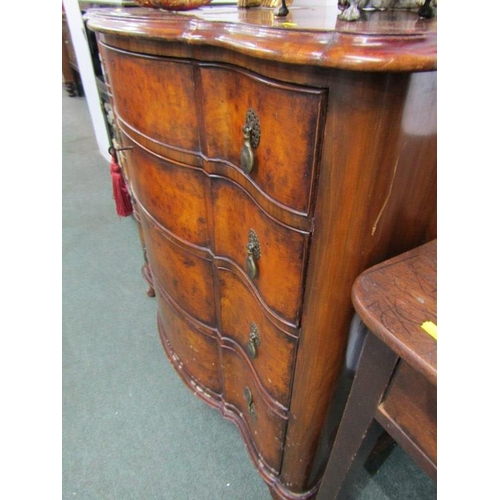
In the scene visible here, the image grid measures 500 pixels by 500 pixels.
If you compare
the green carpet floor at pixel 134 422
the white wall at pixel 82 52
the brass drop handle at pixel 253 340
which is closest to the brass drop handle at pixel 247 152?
the brass drop handle at pixel 253 340

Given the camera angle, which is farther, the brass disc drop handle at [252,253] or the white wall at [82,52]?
the white wall at [82,52]

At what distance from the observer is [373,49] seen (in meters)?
0.34

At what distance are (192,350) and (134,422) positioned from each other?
0.36m

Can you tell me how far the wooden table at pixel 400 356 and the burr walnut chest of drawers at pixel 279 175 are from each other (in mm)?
61

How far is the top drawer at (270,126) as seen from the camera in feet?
1.43

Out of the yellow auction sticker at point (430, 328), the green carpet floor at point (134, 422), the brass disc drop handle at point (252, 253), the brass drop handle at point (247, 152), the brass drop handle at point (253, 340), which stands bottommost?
the green carpet floor at point (134, 422)

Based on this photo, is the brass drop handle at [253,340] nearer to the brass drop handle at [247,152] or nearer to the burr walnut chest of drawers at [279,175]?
the burr walnut chest of drawers at [279,175]

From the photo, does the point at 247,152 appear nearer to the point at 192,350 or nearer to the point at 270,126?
the point at 270,126

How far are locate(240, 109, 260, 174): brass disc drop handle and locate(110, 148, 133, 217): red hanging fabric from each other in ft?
2.58

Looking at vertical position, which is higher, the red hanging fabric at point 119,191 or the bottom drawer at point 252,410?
the red hanging fabric at point 119,191

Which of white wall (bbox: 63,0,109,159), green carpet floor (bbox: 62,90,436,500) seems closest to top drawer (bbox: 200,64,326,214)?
green carpet floor (bbox: 62,90,436,500)

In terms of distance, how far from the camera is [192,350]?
1.10 meters

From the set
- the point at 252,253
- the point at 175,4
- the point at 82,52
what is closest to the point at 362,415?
the point at 252,253
